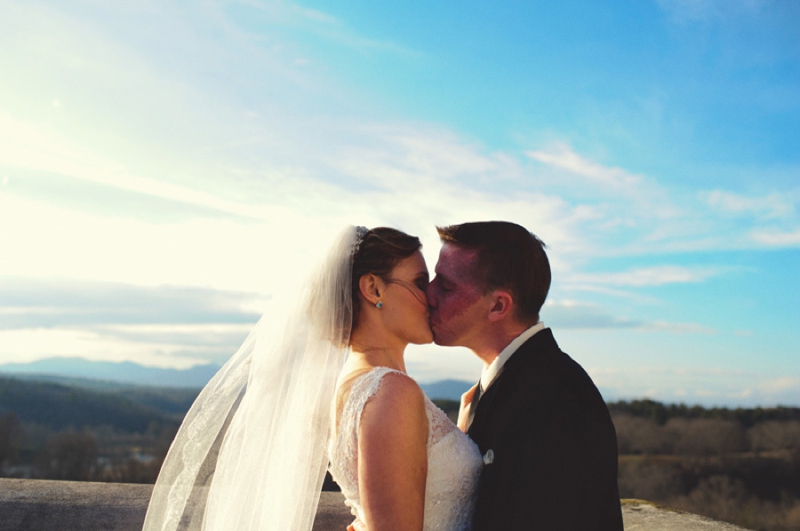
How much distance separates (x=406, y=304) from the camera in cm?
396

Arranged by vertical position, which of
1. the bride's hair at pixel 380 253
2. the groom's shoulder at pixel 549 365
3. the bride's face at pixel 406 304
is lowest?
the groom's shoulder at pixel 549 365

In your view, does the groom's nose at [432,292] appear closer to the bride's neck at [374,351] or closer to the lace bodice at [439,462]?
the bride's neck at [374,351]

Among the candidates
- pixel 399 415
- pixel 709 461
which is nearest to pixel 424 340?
pixel 399 415

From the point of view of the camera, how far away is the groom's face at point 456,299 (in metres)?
3.90

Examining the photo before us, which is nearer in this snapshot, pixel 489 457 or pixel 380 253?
pixel 489 457

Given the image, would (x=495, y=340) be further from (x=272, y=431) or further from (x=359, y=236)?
(x=272, y=431)

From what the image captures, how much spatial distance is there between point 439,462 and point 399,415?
1.34 ft

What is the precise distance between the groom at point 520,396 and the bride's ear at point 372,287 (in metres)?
0.32

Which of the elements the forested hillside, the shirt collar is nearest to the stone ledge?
the forested hillside

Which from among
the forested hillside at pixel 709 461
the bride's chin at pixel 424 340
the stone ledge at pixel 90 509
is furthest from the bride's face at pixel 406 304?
the forested hillside at pixel 709 461

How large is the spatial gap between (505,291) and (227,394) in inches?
80.2

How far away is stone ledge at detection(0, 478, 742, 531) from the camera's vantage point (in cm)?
418

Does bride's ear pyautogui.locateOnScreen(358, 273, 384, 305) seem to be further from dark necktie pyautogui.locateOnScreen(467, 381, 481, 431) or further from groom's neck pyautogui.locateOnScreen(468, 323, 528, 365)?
dark necktie pyautogui.locateOnScreen(467, 381, 481, 431)

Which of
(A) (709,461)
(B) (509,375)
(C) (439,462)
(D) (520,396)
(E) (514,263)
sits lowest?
(A) (709,461)
